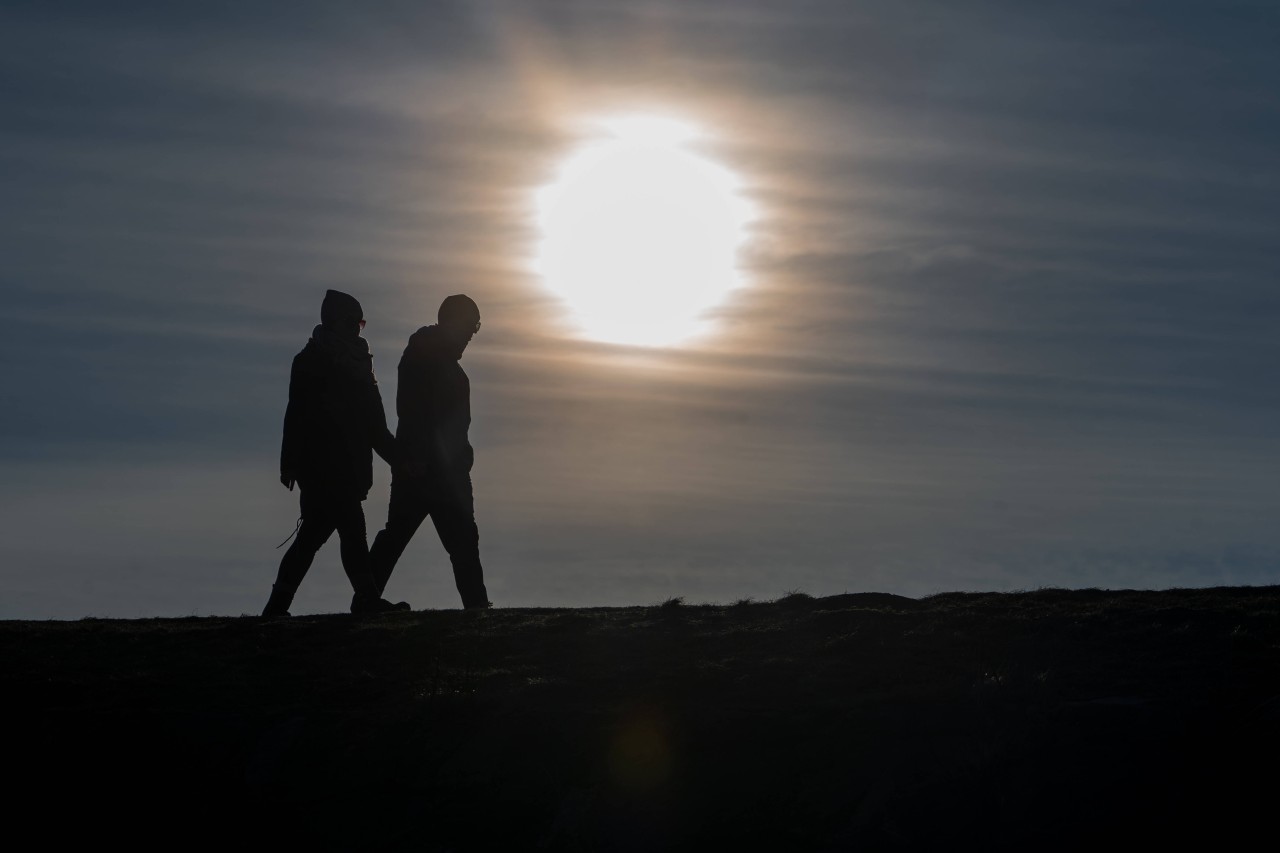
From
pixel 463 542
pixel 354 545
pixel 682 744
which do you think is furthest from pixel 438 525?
pixel 682 744

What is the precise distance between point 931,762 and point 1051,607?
162 inches

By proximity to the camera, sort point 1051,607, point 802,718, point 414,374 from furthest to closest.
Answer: point 414,374, point 1051,607, point 802,718

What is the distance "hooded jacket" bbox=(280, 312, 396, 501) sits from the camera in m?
14.1

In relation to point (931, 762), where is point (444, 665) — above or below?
above

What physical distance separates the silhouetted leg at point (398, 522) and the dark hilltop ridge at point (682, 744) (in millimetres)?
4168

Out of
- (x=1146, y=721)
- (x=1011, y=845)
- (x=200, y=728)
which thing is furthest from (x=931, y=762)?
(x=200, y=728)

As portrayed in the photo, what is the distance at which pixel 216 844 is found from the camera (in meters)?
8.31

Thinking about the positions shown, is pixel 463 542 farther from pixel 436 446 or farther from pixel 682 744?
pixel 682 744

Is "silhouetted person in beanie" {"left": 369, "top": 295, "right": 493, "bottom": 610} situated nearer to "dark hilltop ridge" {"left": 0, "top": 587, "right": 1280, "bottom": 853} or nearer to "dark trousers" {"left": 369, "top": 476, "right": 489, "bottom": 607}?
"dark trousers" {"left": 369, "top": 476, "right": 489, "bottom": 607}

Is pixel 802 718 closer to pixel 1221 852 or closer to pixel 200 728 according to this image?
→ pixel 1221 852

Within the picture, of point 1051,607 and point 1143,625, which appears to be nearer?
point 1143,625

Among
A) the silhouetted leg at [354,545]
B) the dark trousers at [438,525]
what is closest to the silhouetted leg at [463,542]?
the dark trousers at [438,525]

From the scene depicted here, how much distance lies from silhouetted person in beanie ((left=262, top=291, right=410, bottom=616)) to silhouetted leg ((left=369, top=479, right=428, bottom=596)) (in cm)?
78

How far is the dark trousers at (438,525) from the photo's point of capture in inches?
597
